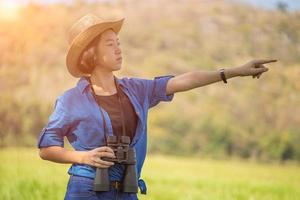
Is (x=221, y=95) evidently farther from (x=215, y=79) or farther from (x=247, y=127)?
(x=215, y=79)

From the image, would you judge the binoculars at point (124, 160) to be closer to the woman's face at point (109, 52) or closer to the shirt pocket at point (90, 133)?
the shirt pocket at point (90, 133)

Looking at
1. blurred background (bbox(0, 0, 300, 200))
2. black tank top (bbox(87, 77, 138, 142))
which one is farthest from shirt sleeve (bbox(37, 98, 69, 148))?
blurred background (bbox(0, 0, 300, 200))

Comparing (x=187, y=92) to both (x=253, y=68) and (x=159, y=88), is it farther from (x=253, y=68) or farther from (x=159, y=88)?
(x=253, y=68)

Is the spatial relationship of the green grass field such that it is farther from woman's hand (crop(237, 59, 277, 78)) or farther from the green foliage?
woman's hand (crop(237, 59, 277, 78))

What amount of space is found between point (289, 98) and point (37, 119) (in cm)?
131

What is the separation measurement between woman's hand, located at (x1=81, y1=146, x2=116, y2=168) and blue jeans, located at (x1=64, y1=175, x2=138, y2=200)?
62 mm

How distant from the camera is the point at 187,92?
12.9 ft

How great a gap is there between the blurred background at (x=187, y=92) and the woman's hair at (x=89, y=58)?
125cm

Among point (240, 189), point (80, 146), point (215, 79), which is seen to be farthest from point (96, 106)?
point (240, 189)

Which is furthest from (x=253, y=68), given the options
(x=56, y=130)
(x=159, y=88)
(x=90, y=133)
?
(x=56, y=130)

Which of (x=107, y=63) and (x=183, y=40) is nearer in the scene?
(x=107, y=63)

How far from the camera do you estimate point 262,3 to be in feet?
12.4

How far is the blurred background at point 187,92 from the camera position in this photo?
12.2 feet

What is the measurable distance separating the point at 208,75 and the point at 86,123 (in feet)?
1.34
